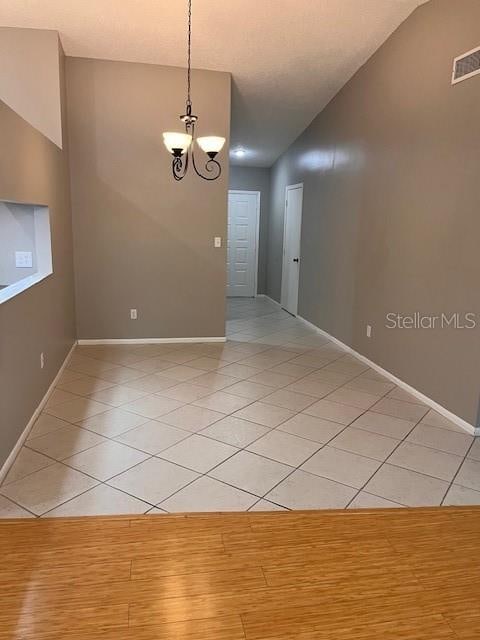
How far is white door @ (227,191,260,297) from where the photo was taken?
9.02 metres

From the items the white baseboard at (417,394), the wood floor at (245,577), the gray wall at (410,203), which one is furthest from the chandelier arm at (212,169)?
the wood floor at (245,577)

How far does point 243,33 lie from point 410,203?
2.12 meters

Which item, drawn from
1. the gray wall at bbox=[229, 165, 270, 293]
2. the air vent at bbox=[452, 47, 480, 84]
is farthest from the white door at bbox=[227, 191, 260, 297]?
the air vent at bbox=[452, 47, 480, 84]

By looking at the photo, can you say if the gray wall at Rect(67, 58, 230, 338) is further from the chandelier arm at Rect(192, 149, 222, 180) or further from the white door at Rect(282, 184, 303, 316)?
the white door at Rect(282, 184, 303, 316)

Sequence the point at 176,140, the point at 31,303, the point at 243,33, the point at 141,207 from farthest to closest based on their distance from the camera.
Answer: the point at 141,207 → the point at 243,33 → the point at 176,140 → the point at 31,303

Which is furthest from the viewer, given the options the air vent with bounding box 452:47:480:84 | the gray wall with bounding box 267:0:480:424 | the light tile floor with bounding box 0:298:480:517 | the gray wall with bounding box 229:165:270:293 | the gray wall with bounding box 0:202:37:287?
the gray wall with bounding box 229:165:270:293

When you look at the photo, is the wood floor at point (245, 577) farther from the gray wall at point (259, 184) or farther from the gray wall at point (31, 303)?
the gray wall at point (259, 184)

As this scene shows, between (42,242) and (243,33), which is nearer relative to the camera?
(42,242)

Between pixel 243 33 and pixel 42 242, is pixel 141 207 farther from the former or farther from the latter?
pixel 243 33

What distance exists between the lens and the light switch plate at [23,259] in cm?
364

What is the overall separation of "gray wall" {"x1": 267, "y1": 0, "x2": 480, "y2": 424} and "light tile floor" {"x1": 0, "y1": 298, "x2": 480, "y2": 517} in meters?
0.44

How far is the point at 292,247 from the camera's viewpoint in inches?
285

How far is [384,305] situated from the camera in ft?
14.0

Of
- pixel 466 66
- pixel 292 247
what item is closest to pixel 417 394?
pixel 466 66
